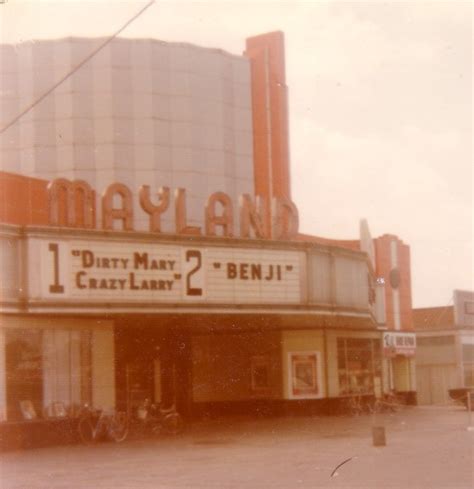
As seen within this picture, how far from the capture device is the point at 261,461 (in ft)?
66.5

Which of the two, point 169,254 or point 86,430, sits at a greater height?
point 169,254

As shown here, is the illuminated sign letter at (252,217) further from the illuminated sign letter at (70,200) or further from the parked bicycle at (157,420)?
the parked bicycle at (157,420)

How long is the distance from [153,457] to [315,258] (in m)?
10.8

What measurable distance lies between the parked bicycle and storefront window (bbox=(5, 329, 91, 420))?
2.83 metres

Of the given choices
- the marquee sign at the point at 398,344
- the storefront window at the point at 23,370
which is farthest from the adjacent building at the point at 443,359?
the storefront window at the point at 23,370

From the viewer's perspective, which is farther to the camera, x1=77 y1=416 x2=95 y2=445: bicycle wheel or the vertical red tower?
the vertical red tower

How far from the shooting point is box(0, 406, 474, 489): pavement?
55.4 feet

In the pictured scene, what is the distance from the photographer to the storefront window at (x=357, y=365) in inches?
1508

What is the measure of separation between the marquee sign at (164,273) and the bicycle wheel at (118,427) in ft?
9.53

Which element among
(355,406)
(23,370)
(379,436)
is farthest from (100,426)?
(355,406)

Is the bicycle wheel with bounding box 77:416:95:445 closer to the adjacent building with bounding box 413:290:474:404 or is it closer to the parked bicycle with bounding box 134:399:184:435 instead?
the parked bicycle with bounding box 134:399:184:435

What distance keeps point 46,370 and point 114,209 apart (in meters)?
4.45

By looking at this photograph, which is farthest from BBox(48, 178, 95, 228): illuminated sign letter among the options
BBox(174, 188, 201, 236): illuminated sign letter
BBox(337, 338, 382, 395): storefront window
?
BBox(337, 338, 382, 395): storefront window

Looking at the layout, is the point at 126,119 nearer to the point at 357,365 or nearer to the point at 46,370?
the point at 357,365
